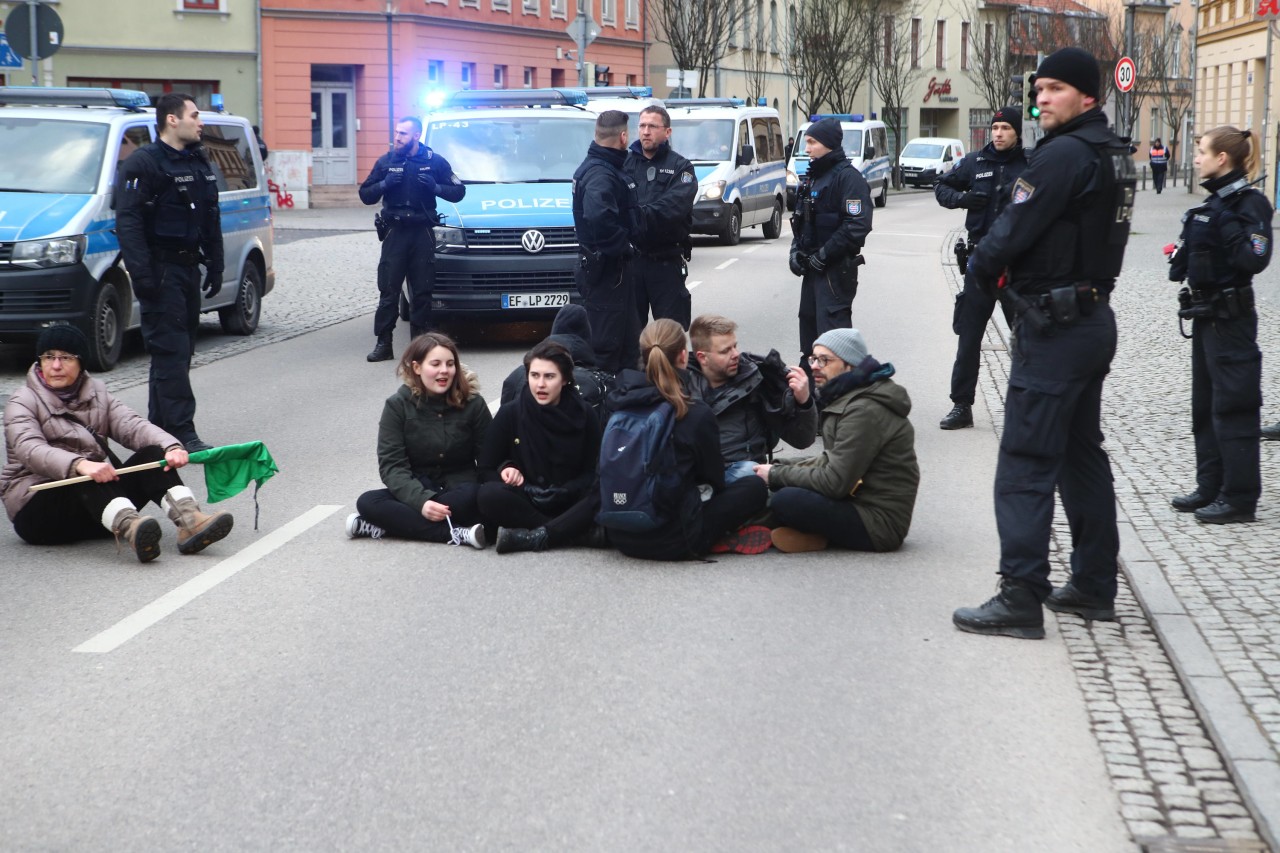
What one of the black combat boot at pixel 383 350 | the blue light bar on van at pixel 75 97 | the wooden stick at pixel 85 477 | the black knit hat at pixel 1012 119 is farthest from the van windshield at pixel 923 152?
the wooden stick at pixel 85 477

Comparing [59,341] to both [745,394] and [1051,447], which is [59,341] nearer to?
[745,394]

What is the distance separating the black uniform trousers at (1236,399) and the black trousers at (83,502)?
4809mm

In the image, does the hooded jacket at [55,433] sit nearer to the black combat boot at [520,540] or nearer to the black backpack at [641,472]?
the black combat boot at [520,540]

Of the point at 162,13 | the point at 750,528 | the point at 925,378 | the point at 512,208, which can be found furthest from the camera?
the point at 162,13

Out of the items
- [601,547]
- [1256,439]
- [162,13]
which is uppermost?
[162,13]

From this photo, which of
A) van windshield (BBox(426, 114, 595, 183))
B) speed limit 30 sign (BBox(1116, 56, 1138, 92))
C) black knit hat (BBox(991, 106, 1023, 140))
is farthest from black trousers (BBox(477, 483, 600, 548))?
speed limit 30 sign (BBox(1116, 56, 1138, 92))

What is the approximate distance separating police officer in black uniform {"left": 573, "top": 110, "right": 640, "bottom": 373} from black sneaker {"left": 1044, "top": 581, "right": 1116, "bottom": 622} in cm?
467

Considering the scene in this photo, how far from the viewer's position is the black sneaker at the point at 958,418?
35.7ft

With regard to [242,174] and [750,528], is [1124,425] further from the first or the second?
[242,174]

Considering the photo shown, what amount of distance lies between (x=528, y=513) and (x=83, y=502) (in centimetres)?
198

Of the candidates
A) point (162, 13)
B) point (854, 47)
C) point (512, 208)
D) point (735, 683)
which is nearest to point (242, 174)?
point (512, 208)

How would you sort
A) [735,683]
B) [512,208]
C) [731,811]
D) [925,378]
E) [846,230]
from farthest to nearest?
[512,208]
[925,378]
[846,230]
[735,683]
[731,811]

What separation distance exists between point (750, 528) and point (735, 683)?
80.5 inches

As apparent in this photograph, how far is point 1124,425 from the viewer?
1084 centimetres
